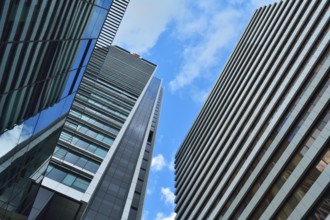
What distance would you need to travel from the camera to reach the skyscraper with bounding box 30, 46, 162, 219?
106 feet

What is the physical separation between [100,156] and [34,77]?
82.6 ft

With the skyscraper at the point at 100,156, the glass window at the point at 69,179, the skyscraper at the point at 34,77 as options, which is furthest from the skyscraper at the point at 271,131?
the skyscraper at the point at 34,77

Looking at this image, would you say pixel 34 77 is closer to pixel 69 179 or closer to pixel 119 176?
pixel 69 179

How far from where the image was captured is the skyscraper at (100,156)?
32.4m

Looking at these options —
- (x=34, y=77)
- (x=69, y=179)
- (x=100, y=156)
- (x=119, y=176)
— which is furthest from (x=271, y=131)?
(x=34, y=77)

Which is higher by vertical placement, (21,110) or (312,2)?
(312,2)

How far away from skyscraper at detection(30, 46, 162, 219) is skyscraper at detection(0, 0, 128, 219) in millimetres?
10041

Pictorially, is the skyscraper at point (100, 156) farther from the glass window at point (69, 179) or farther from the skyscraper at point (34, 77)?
the skyscraper at point (34, 77)

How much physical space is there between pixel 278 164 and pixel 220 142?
58.2 feet

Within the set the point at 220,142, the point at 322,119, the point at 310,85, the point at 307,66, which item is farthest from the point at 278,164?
the point at 220,142

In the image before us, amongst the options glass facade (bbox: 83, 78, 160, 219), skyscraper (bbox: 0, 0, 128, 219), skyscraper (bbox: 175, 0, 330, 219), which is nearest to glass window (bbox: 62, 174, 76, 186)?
glass facade (bbox: 83, 78, 160, 219)

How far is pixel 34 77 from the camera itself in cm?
1602

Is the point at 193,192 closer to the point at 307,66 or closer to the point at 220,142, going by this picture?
the point at 220,142

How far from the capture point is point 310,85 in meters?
28.2
